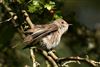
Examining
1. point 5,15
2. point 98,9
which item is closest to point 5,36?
point 5,15

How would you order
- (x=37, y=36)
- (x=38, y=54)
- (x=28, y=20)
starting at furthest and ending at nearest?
(x=38, y=54) < (x=28, y=20) < (x=37, y=36)

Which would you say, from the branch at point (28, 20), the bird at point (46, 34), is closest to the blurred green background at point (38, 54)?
the branch at point (28, 20)

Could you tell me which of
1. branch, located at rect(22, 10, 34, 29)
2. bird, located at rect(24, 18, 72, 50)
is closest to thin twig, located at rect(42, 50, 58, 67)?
bird, located at rect(24, 18, 72, 50)

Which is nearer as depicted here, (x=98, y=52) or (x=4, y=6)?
(x=4, y=6)

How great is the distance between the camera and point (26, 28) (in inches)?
158

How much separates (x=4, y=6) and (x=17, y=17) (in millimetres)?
275

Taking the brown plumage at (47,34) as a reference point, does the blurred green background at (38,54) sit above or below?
below

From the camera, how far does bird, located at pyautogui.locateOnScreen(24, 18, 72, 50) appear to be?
3.65 metres

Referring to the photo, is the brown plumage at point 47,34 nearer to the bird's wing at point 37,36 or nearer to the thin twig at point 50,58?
the bird's wing at point 37,36

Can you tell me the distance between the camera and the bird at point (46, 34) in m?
3.65

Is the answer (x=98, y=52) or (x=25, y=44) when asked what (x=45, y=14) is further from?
(x=98, y=52)

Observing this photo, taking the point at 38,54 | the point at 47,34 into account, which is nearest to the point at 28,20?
the point at 47,34

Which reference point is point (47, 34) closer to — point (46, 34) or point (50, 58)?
point (46, 34)

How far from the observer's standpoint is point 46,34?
371 cm
